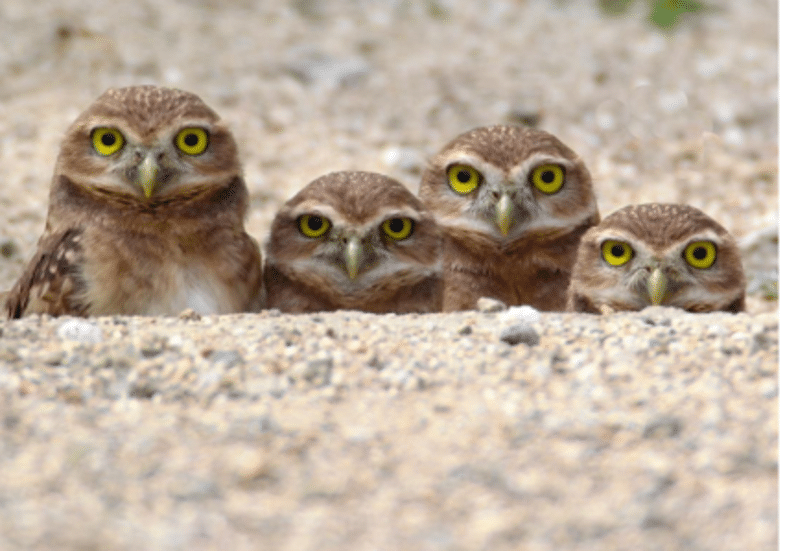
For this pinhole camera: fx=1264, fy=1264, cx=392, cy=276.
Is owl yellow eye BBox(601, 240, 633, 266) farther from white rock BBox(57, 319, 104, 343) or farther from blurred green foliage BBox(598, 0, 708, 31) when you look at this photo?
blurred green foliage BBox(598, 0, 708, 31)

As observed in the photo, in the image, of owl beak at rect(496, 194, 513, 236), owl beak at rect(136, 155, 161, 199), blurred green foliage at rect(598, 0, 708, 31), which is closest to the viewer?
owl beak at rect(136, 155, 161, 199)

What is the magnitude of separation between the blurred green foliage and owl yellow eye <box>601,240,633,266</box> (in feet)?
17.9

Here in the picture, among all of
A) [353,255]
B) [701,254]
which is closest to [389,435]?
[353,255]

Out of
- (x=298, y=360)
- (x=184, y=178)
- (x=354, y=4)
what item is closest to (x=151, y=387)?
(x=298, y=360)

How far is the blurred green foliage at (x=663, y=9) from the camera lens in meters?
9.53

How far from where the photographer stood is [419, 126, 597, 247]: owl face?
186 inches

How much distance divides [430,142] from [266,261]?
10.0ft

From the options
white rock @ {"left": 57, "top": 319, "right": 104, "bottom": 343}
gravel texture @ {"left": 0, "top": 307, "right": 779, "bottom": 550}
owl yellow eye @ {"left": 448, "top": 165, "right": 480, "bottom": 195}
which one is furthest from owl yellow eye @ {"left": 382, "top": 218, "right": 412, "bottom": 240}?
white rock @ {"left": 57, "top": 319, "right": 104, "bottom": 343}

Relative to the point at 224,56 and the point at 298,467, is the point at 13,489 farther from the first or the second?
the point at 224,56

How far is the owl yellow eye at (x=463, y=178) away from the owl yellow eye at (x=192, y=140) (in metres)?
1.10

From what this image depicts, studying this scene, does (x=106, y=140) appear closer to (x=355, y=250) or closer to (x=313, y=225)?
(x=313, y=225)

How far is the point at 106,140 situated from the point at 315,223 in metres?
0.76

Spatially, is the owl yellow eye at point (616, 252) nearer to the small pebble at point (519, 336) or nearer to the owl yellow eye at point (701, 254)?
the owl yellow eye at point (701, 254)

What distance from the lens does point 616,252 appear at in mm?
4406
